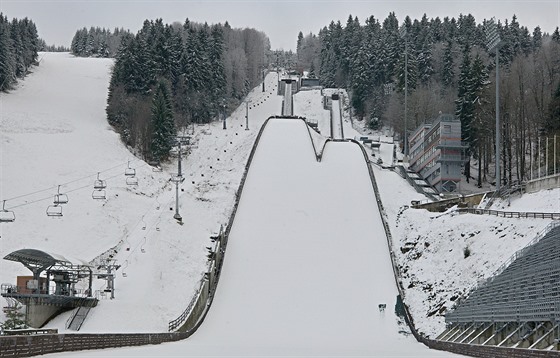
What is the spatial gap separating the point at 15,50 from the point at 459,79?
5145 centimetres

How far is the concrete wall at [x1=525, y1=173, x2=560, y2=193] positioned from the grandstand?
258 inches

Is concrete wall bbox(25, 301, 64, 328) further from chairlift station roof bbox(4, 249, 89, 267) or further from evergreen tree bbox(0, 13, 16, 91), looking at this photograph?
evergreen tree bbox(0, 13, 16, 91)

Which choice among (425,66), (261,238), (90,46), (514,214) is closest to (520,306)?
(514,214)

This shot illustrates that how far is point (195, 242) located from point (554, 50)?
49.1 metres

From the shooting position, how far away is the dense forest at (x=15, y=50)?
76.9 m

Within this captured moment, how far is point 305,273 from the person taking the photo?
3541 centimetres

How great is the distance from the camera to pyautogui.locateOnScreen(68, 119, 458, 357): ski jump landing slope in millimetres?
26125

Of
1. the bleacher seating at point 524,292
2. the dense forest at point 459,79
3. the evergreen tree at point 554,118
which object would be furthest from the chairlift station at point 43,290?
the evergreen tree at point 554,118

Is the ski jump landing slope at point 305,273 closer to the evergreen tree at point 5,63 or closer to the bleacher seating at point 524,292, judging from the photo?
the bleacher seating at point 524,292

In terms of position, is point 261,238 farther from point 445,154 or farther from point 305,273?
point 445,154

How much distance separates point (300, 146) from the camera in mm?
59312

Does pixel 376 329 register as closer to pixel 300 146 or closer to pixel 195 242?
pixel 195 242

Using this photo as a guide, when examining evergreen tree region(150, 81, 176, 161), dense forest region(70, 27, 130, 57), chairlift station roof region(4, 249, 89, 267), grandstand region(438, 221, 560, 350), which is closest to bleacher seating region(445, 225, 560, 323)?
grandstand region(438, 221, 560, 350)

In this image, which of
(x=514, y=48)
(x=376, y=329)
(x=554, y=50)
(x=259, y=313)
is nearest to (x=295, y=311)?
(x=259, y=313)
